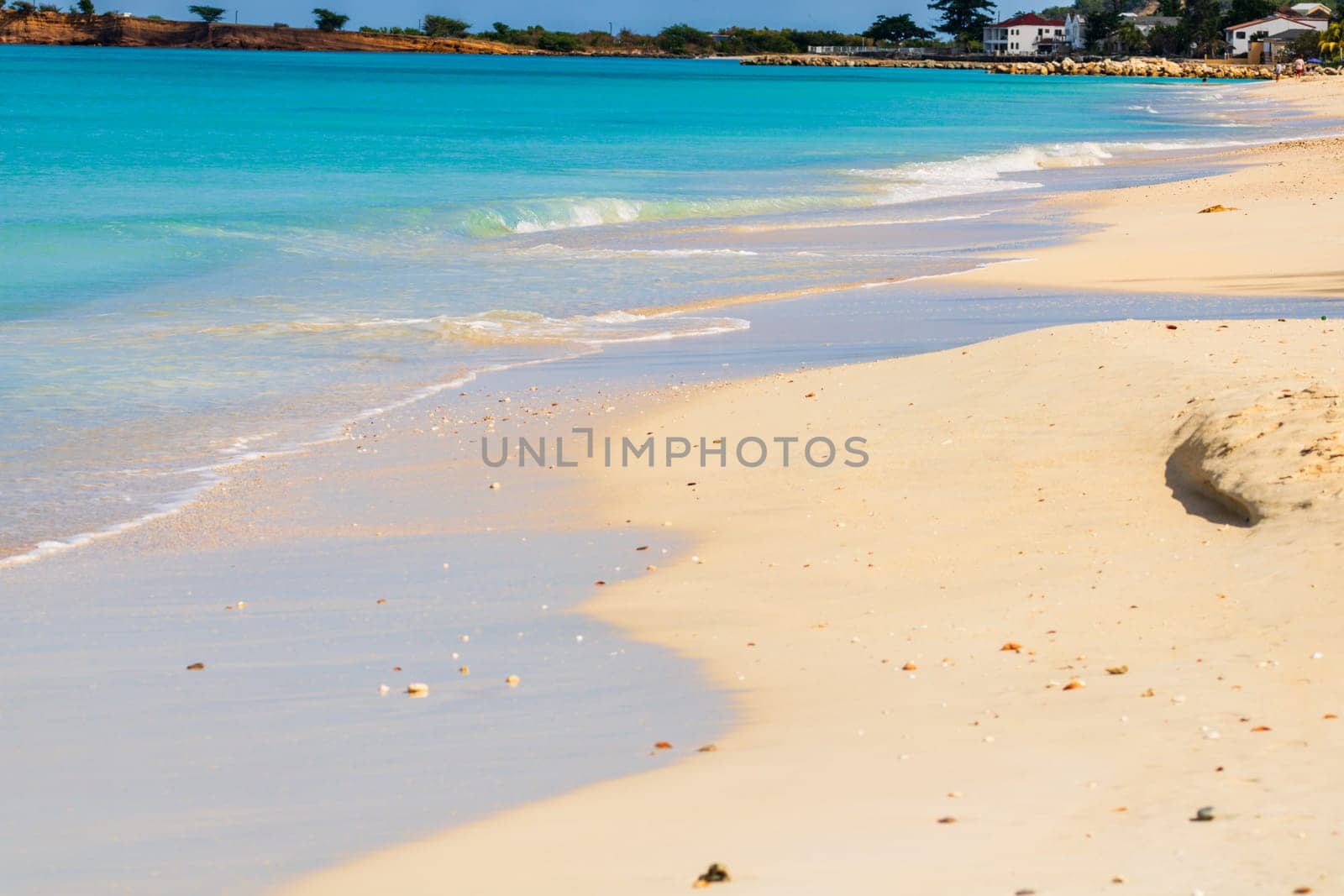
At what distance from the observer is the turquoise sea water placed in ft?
34.2

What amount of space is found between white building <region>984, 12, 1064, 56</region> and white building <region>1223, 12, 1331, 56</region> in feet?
112

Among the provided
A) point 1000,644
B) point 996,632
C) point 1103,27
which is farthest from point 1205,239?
point 1103,27

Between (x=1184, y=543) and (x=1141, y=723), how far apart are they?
192 cm

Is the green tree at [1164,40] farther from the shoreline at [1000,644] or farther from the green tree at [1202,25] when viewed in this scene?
the shoreline at [1000,644]

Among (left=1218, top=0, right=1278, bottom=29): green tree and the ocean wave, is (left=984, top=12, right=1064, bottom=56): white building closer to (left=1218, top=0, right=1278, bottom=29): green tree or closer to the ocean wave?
(left=1218, top=0, right=1278, bottom=29): green tree

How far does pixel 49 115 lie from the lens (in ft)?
180

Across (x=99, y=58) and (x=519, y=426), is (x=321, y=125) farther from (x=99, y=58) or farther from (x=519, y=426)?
(x=99, y=58)

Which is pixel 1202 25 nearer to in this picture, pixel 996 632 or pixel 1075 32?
pixel 1075 32

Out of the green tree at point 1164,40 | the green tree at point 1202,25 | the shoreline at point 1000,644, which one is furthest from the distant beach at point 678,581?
the green tree at point 1164,40

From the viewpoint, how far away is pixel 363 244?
21703mm

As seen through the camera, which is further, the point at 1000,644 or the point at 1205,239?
the point at 1205,239

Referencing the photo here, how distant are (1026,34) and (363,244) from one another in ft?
590

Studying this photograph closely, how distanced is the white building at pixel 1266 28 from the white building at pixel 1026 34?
112ft

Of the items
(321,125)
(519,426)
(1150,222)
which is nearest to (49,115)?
(321,125)
